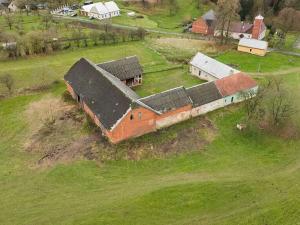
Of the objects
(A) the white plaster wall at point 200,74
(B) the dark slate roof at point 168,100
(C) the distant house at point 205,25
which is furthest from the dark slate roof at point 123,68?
(C) the distant house at point 205,25

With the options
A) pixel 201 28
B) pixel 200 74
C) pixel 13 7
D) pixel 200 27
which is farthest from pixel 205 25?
pixel 13 7

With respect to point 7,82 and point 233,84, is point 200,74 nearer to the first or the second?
point 233,84

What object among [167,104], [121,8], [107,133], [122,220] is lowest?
[122,220]

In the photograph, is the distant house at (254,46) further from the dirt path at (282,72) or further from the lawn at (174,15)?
the lawn at (174,15)

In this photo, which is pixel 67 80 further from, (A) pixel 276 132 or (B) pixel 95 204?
(A) pixel 276 132

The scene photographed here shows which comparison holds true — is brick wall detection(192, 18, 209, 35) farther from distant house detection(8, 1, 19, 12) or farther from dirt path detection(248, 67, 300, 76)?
distant house detection(8, 1, 19, 12)

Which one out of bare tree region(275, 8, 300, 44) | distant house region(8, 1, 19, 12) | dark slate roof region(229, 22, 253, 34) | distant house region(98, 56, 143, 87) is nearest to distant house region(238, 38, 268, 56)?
dark slate roof region(229, 22, 253, 34)

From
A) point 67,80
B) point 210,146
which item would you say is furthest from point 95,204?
point 67,80
